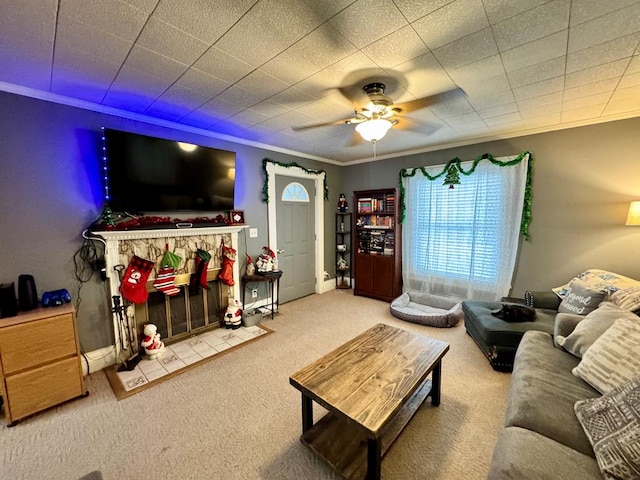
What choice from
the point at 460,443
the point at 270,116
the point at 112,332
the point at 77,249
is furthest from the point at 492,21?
the point at 112,332

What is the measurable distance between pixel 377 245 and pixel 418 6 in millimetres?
3640

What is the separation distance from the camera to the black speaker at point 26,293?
2.01 metres

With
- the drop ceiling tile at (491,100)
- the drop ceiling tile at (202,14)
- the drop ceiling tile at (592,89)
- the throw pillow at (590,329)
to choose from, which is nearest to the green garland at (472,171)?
the drop ceiling tile at (592,89)

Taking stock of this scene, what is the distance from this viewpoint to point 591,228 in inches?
118

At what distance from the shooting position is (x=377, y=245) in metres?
4.64

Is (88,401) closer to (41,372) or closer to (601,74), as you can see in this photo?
(41,372)

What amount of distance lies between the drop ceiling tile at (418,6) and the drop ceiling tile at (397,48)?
9 cm

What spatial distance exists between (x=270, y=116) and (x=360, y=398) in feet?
8.59

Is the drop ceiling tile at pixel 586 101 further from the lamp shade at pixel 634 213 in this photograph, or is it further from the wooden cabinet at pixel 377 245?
the wooden cabinet at pixel 377 245

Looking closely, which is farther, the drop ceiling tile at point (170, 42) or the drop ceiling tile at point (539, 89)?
the drop ceiling tile at point (539, 89)

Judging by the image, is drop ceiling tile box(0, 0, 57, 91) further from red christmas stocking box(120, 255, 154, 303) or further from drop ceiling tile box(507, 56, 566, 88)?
drop ceiling tile box(507, 56, 566, 88)

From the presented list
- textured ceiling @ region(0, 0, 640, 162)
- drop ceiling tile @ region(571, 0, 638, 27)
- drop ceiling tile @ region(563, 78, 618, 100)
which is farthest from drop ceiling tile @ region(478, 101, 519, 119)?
drop ceiling tile @ region(571, 0, 638, 27)

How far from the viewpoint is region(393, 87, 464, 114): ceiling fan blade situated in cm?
218

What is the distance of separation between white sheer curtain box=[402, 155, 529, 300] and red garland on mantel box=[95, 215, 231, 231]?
2953mm
